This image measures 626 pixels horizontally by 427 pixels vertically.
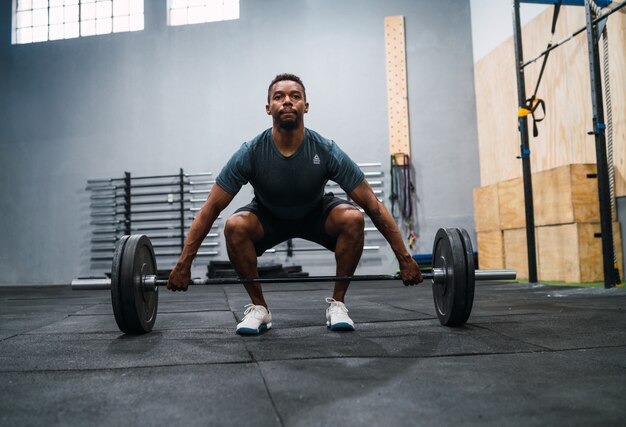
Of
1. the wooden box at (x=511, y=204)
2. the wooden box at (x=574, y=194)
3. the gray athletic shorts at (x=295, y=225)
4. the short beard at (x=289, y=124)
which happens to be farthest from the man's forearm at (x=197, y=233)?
the wooden box at (x=511, y=204)

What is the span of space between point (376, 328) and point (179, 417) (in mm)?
1158

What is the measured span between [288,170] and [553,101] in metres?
3.34

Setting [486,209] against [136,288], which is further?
[486,209]

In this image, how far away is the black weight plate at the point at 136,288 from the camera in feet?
5.75

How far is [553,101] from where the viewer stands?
4.35 meters

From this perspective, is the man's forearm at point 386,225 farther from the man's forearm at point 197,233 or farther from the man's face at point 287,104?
the man's forearm at point 197,233

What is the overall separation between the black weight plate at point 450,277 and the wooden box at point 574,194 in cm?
234

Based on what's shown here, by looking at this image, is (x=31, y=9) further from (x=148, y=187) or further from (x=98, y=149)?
(x=148, y=187)

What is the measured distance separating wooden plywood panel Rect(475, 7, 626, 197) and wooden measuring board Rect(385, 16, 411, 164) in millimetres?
845

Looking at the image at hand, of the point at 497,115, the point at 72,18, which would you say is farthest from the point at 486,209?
the point at 72,18

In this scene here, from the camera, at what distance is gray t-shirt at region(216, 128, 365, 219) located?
1.95 metres

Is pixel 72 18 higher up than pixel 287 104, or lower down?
higher up

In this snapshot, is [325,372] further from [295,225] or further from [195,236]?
[295,225]

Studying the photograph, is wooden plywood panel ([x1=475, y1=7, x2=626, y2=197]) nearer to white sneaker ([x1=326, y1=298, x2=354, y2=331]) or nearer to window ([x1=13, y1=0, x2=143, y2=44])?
white sneaker ([x1=326, y1=298, x2=354, y2=331])
